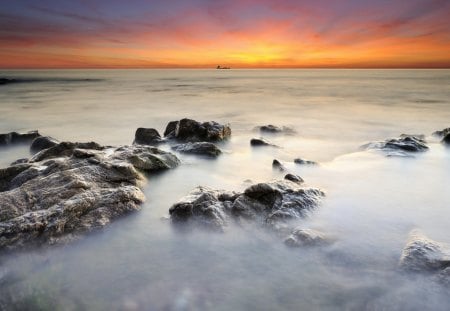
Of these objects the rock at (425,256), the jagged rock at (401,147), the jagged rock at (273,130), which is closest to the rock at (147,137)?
the jagged rock at (273,130)

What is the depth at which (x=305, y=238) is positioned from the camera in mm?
4281

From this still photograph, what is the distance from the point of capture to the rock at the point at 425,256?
366cm

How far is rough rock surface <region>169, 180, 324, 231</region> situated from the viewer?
4.72 metres

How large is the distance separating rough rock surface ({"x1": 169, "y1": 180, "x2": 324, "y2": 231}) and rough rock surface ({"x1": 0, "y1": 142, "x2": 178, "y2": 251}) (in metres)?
0.93

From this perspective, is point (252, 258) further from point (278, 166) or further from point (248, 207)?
point (278, 166)

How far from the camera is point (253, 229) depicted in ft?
15.0

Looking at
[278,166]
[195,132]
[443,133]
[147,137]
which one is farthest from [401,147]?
[147,137]

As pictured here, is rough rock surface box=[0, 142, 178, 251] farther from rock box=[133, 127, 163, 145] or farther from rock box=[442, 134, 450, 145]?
rock box=[442, 134, 450, 145]

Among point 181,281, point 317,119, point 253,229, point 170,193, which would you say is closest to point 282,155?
point 170,193

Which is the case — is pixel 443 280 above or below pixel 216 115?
above

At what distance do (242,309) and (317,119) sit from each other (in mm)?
14601

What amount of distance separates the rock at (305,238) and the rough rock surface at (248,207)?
0.26m

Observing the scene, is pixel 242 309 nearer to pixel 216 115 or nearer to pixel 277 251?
pixel 277 251

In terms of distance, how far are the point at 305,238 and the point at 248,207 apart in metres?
0.97
